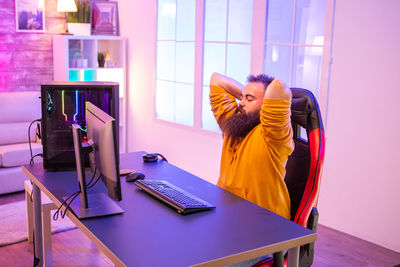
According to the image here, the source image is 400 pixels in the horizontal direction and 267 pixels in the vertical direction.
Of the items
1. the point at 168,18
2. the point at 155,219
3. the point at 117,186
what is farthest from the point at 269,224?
the point at 168,18

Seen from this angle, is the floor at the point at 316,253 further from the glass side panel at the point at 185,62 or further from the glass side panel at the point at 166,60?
the glass side panel at the point at 166,60

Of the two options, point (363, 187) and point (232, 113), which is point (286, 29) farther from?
point (232, 113)

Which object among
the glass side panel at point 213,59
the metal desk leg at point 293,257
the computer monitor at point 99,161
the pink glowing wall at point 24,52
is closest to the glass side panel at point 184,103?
the glass side panel at point 213,59

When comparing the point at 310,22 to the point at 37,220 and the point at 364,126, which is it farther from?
the point at 37,220

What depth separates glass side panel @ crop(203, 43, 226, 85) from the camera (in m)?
4.81

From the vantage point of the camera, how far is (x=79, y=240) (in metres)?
3.64

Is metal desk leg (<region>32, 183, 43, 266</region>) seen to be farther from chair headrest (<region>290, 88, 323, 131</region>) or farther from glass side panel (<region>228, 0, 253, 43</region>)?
glass side panel (<region>228, 0, 253, 43</region>)

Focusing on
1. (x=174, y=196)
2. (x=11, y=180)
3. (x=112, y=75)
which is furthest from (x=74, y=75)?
(x=174, y=196)

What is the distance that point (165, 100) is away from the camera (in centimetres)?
563

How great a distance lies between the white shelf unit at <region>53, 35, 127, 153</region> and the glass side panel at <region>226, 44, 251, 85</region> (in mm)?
1808

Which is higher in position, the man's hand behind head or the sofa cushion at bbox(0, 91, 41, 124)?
the man's hand behind head

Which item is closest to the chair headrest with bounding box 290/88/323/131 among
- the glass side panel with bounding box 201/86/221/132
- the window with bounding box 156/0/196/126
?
the glass side panel with bounding box 201/86/221/132

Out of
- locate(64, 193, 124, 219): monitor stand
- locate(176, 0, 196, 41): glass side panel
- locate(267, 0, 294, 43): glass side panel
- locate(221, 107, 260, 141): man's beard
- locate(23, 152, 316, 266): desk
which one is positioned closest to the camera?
locate(23, 152, 316, 266): desk

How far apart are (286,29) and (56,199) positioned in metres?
2.66
